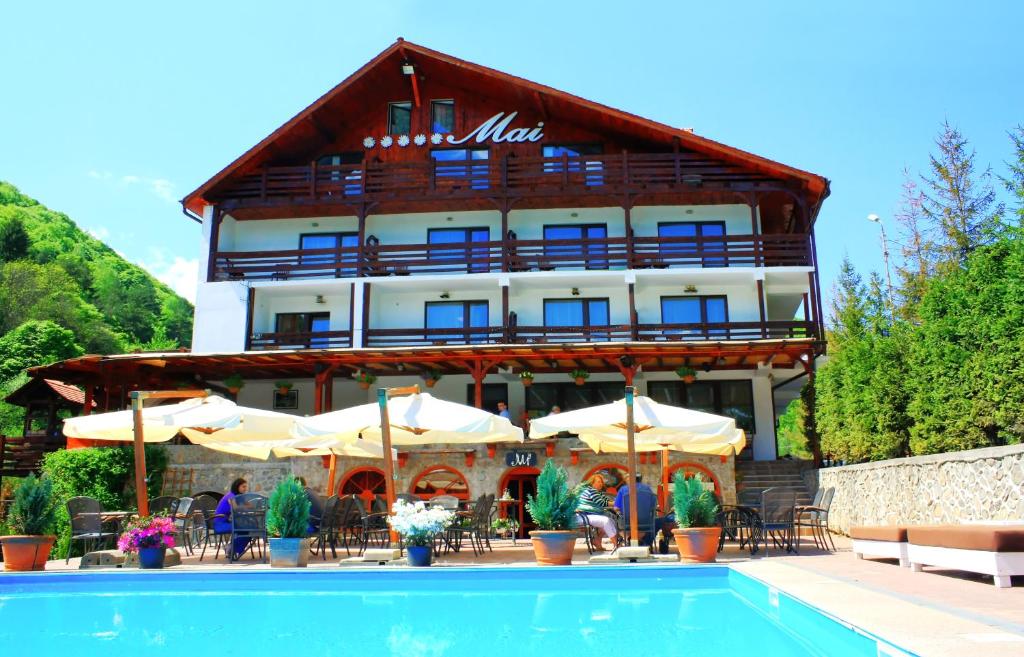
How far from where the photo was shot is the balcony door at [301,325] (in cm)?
2488

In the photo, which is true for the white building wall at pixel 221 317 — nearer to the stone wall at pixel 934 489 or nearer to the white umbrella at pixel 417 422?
the white umbrella at pixel 417 422

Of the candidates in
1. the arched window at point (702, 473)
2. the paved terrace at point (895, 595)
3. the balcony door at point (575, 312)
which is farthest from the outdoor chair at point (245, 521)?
the balcony door at point (575, 312)

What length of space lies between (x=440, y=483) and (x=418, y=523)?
25.7 feet

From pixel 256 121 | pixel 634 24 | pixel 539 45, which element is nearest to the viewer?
pixel 634 24

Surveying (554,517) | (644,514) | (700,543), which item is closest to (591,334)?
(644,514)

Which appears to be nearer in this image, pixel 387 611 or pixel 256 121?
pixel 387 611

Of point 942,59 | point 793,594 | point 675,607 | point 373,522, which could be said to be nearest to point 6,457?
point 373,522

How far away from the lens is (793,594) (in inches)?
277

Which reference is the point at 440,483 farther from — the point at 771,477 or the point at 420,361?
the point at 771,477

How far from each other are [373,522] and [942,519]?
8.57 m

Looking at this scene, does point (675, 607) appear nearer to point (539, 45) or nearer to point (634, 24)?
point (634, 24)

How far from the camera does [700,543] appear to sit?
10805 millimetres

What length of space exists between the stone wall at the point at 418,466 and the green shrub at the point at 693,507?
6.96 metres

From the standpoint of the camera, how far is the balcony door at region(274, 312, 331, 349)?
81.6 feet
